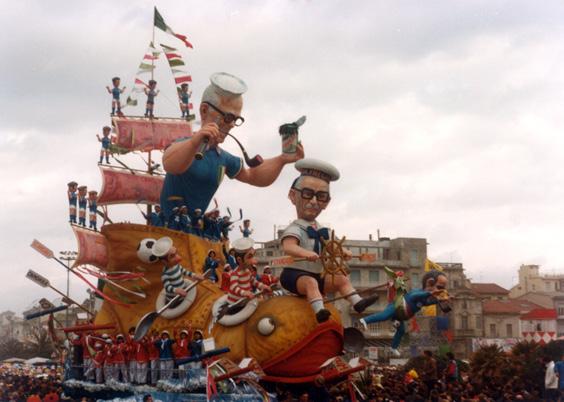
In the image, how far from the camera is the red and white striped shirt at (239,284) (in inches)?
525

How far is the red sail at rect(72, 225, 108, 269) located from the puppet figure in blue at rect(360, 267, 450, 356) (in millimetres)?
10165

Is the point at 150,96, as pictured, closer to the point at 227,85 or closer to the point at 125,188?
the point at 125,188

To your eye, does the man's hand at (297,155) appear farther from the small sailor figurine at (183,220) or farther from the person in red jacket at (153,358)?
the person in red jacket at (153,358)

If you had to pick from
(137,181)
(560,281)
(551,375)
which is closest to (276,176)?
(551,375)

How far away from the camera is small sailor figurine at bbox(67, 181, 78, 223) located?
21625 mm

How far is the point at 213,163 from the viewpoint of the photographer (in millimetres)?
15773

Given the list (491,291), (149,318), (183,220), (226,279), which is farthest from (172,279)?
(491,291)

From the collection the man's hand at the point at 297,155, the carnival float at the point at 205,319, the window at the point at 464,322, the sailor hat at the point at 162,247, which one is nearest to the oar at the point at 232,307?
the carnival float at the point at 205,319

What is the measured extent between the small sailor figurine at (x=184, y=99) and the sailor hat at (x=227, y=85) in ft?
24.6

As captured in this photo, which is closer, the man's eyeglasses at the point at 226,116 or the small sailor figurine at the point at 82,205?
the man's eyeglasses at the point at 226,116

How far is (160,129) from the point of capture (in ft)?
84.5

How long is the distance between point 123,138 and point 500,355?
42.6 ft

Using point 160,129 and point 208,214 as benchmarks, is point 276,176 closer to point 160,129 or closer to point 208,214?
point 208,214

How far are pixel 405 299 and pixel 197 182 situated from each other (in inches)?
191
